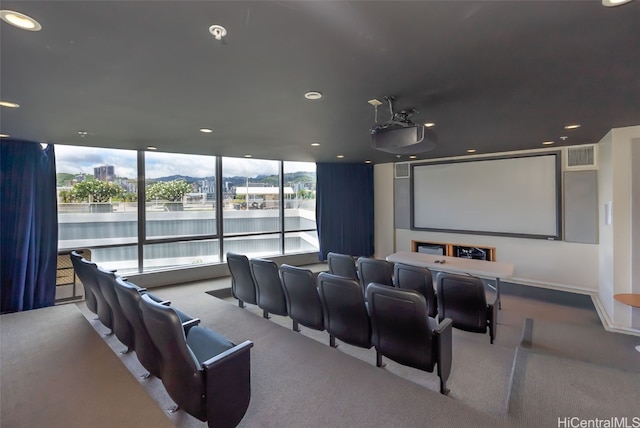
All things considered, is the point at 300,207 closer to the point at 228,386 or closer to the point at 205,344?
the point at 205,344

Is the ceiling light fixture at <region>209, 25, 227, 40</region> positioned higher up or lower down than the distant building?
higher up

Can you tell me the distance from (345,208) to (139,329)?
6.30m

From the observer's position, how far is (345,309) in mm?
2846

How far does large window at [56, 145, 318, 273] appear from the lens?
522 centimetres

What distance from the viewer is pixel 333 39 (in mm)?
1752

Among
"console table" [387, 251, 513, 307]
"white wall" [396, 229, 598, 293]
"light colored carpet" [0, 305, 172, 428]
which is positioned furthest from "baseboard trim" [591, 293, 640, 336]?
"light colored carpet" [0, 305, 172, 428]

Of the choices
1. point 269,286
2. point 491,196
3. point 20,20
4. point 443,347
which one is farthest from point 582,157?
point 20,20

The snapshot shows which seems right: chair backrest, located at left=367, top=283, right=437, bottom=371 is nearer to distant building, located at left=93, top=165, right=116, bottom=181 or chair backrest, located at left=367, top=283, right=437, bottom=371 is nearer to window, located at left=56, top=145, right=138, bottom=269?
window, located at left=56, top=145, right=138, bottom=269

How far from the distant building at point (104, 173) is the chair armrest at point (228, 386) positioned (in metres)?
5.02

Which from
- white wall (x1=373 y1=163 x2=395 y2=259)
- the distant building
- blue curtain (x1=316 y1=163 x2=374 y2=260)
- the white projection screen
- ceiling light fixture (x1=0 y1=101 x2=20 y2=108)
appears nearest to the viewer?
ceiling light fixture (x1=0 y1=101 x2=20 y2=108)

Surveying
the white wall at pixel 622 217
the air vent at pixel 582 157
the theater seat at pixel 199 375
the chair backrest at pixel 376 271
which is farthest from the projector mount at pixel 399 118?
the air vent at pixel 582 157

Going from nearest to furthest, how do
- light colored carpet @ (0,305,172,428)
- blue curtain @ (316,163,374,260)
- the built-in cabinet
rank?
light colored carpet @ (0,305,172,428), the built-in cabinet, blue curtain @ (316,163,374,260)

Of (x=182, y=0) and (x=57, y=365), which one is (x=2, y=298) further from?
(x=182, y=0)

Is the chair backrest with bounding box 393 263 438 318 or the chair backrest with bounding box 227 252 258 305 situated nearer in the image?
the chair backrest with bounding box 393 263 438 318
